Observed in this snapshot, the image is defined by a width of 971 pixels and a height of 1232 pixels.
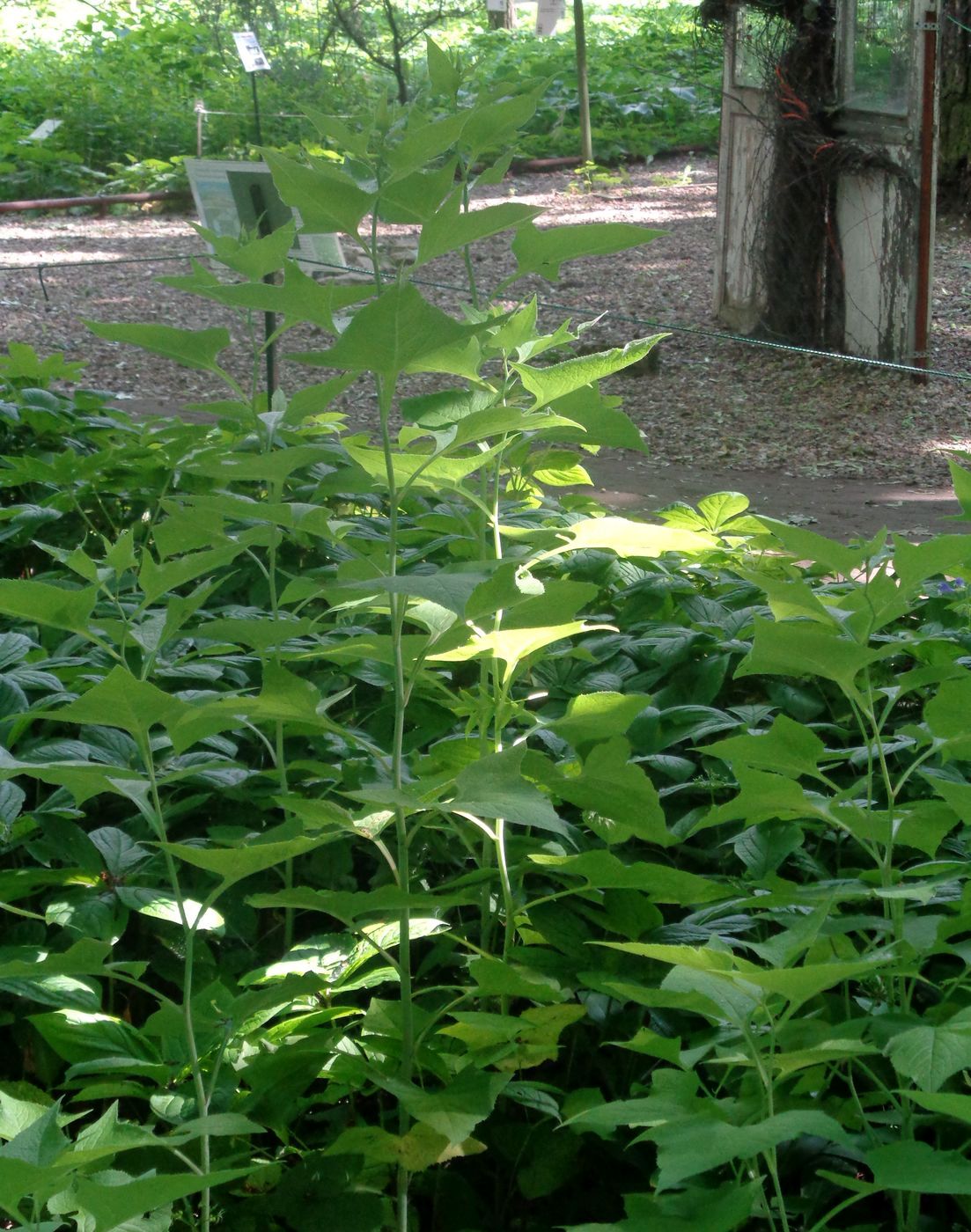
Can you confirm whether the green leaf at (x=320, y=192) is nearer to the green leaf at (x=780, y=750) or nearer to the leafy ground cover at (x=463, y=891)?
the leafy ground cover at (x=463, y=891)

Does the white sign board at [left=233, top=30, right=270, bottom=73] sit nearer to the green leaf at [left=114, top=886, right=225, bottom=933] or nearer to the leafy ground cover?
the leafy ground cover

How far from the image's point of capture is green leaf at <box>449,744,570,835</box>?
96 cm

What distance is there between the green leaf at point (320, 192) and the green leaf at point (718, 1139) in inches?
29.5

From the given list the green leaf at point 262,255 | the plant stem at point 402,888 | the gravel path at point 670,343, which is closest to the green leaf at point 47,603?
the plant stem at point 402,888

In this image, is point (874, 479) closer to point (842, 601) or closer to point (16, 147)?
point (842, 601)

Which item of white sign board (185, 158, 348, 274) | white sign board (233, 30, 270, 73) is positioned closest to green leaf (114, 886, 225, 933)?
white sign board (185, 158, 348, 274)

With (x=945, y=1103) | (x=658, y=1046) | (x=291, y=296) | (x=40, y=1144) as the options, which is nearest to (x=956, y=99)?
(x=291, y=296)

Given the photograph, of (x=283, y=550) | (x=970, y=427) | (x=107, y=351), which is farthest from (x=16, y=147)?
(x=283, y=550)

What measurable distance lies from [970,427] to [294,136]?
9.14 meters

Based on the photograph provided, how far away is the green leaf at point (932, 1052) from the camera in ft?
2.75

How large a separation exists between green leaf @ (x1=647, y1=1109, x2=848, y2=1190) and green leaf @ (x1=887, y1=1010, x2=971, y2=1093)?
2.5 inches

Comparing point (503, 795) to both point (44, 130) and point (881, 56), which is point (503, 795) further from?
point (44, 130)

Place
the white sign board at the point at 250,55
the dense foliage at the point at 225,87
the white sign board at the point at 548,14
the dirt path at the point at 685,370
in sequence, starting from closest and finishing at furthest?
the white sign board at the point at 250,55
the dirt path at the point at 685,370
the dense foliage at the point at 225,87
the white sign board at the point at 548,14

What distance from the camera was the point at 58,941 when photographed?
1.37m
